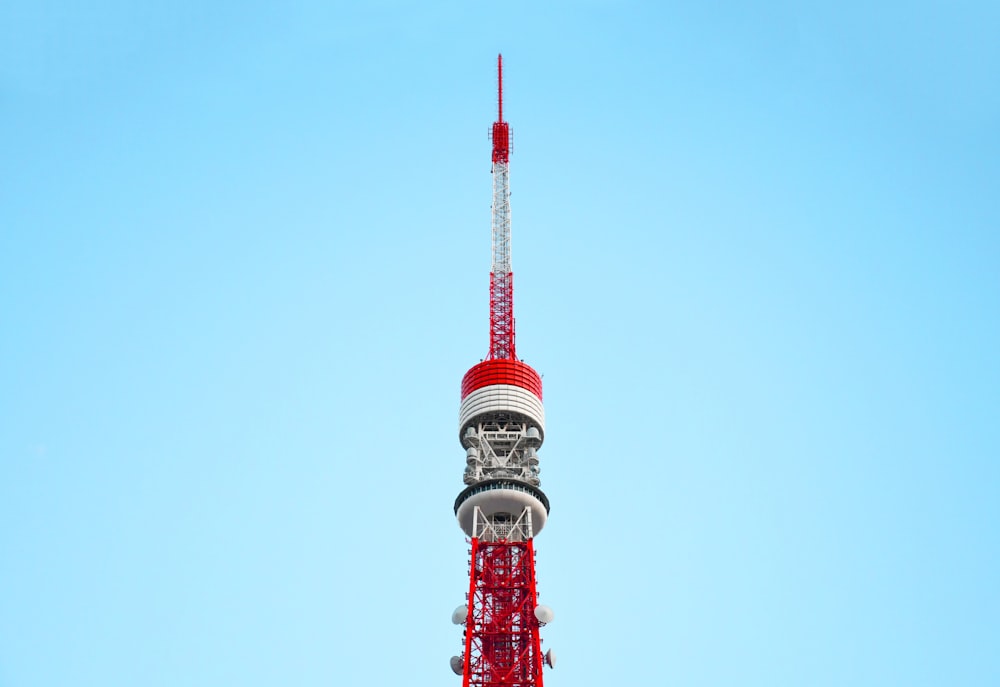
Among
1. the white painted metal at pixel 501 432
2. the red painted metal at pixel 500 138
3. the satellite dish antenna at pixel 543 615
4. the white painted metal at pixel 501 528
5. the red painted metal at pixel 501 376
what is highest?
the red painted metal at pixel 500 138

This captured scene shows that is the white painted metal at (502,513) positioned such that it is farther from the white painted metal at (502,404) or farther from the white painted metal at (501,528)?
the white painted metal at (502,404)

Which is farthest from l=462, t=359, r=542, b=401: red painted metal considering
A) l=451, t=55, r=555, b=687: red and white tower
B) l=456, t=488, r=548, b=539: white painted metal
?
l=456, t=488, r=548, b=539: white painted metal

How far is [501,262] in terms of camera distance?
475 ft

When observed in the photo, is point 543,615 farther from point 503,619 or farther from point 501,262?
point 501,262

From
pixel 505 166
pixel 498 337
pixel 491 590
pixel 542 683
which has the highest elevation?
pixel 505 166

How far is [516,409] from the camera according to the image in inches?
5089

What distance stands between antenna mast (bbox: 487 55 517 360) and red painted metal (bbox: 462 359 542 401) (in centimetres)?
420

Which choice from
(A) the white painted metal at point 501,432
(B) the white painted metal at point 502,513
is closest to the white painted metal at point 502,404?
(A) the white painted metal at point 501,432

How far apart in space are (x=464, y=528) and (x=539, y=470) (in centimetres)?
920

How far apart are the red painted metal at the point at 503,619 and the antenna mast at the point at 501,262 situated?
82.3ft

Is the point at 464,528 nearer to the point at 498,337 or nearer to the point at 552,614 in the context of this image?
the point at 552,614

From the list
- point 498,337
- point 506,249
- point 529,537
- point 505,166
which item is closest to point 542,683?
point 529,537

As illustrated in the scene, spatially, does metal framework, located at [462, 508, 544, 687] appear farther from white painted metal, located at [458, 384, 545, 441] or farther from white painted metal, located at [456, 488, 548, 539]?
white painted metal, located at [458, 384, 545, 441]

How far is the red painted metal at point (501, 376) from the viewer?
132 metres
